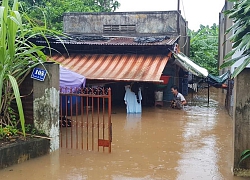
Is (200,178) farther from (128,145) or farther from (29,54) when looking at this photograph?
(29,54)

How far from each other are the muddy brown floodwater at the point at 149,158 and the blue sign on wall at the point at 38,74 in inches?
61.0

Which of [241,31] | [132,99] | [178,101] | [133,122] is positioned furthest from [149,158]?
[178,101]

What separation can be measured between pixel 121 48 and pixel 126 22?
11.1ft

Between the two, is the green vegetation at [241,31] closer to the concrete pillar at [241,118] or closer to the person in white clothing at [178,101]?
the concrete pillar at [241,118]

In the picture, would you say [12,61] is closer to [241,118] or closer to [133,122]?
[241,118]

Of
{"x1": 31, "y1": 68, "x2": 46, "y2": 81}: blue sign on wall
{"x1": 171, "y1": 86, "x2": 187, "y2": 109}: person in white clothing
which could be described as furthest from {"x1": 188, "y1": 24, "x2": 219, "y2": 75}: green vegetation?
{"x1": 31, "y1": 68, "x2": 46, "y2": 81}: blue sign on wall

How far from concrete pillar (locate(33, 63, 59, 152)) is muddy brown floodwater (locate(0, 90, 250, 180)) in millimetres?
560

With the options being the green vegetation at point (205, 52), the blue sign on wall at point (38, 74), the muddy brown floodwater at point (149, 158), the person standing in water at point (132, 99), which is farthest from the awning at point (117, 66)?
the green vegetation at point (205, 52)

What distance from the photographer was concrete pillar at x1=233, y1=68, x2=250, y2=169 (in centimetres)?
512

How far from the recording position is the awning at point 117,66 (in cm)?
1167

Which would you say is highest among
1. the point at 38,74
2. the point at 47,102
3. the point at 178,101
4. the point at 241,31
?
the point at 241,31

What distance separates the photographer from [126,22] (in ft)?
53.9

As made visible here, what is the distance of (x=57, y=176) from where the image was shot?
17.5 ft

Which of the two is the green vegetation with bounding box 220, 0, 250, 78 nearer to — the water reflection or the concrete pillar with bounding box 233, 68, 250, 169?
the concrete pillar with bounding box 233, 68, 250, 169
